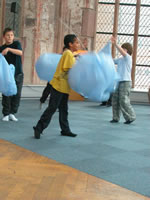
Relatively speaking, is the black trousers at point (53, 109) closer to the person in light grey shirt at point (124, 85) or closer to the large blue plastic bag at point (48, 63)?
the large blue plastic bag at point (48, 63)

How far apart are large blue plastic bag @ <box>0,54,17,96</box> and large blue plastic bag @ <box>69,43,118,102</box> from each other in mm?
1815

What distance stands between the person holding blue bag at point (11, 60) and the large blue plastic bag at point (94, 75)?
200 centimetres

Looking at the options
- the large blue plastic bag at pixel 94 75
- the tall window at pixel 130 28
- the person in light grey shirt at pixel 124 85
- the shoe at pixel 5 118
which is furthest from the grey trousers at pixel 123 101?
the tall window at pixel 130 28

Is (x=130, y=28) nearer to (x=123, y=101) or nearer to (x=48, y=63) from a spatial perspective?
(x=123, y=101)

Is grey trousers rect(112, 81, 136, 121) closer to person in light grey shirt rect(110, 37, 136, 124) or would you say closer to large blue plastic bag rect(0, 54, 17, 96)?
person in light grey shirt rect(110, 37, 136, 124)

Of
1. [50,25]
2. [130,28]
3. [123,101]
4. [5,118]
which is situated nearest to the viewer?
[5,118]

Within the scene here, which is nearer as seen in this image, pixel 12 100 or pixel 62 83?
pixel 62 83

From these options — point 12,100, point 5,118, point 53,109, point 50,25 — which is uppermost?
point 50,25

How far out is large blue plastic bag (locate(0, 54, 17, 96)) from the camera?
649 cm

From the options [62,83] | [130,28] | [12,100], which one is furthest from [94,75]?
[130,28]

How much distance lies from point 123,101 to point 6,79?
213 centimetres

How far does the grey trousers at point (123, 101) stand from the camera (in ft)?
24.5

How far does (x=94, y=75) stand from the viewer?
15.5 ft

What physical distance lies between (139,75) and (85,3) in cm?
277
